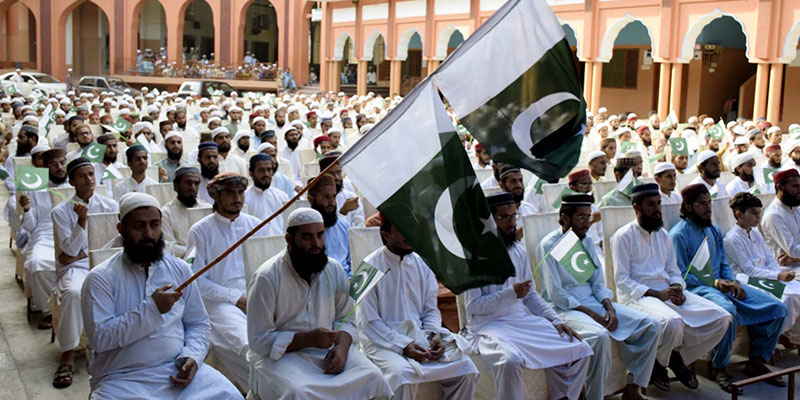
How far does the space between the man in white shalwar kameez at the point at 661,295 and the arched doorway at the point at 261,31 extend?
129 feet

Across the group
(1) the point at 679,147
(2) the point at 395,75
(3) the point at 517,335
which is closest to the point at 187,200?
(3) the point at 517,335

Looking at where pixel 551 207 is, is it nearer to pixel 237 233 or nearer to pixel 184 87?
pixel 237 233

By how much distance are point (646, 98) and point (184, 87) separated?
16407 millimetres

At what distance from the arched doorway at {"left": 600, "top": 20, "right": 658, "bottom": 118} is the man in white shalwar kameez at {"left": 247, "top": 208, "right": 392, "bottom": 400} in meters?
20.7

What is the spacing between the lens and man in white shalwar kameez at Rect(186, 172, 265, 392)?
14.7 ft

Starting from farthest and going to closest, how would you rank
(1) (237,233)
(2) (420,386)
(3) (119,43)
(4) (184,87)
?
(3) (119,43), (4) (184,87), (1) (237,233), (2) (420,386)

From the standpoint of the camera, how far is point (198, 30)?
1668 inches

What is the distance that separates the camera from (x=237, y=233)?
16.6 ft

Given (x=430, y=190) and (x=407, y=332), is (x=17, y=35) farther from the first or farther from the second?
(x=430, y=190)

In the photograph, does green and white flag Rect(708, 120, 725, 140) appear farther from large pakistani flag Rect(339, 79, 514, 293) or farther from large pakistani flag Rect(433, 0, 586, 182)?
large pakistani flag Rect(339, 79, 514, 293)

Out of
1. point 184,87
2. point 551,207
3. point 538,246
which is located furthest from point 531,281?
point 184,87

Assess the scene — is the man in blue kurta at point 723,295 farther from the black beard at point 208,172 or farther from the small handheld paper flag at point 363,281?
the black beard at point 208,172

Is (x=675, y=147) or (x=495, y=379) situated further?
(x=675, y=147)

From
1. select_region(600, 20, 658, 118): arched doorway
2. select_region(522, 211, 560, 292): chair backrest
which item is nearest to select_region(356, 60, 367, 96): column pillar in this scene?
select_region(600, 20, 658, 118): arched doorway
